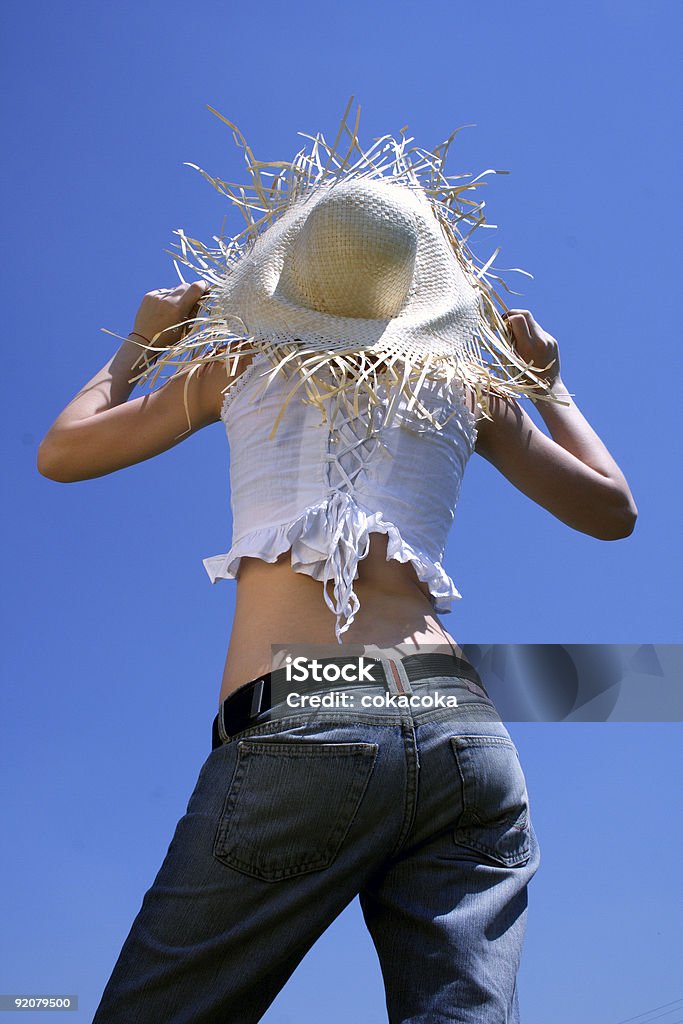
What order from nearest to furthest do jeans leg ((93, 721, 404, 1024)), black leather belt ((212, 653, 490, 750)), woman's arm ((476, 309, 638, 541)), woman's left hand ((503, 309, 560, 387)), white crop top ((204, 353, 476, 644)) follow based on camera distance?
jeans leg ((93, 721, 404, 1024)) → black leather belt ((212, 653, 490, 750)) → white crop top ((204, 353, 476, 644)) → woman's arm ((476, 309, 638, 541)) → woman's left hand ((503, 309, 560, 387))

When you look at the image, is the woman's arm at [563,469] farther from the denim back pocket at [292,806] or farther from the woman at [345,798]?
the denim back pocket at [292,806]

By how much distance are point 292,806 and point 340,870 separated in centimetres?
10

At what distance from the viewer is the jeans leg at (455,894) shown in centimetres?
125

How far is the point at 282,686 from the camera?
129cm

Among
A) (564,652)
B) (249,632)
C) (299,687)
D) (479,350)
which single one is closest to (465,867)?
(299,687)

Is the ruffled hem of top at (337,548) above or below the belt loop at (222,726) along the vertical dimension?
above

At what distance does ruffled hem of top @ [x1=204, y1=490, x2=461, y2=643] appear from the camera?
136 centimetres

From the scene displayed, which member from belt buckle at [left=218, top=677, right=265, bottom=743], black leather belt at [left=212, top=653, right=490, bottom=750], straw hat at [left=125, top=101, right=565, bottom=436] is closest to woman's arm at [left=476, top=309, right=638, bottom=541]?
straw hat at [left=125, top=101, right=565, bottom=436]

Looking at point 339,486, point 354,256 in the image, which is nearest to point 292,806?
point 339,486

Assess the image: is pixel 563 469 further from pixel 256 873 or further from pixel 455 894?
pixel 256 873

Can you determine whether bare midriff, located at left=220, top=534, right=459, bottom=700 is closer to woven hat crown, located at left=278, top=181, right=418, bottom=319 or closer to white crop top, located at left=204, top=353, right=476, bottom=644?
white crop top, located at left=204, top=353, right=476, bottom=644

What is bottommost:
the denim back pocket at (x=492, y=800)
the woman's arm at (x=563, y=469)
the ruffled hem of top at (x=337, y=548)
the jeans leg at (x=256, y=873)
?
the jeans leg at (x=256, y=873)

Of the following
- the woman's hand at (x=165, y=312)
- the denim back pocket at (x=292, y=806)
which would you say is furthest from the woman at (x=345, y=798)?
the woman's hand at (x=165, y=312)

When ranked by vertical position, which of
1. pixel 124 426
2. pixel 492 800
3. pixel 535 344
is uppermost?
pixel 535 344
